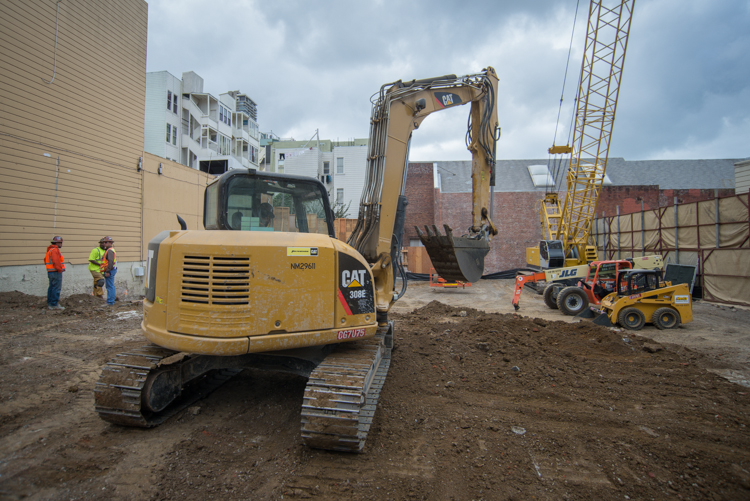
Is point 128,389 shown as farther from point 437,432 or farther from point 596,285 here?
point 596,285

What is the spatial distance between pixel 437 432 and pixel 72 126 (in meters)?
12.7

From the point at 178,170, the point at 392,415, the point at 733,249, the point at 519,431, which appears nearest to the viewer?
the point at 519,431

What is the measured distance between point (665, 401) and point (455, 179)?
2481 cm

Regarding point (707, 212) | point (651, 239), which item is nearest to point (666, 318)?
point (707, 212)

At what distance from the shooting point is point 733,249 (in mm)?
12320

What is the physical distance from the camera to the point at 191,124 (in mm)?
33656

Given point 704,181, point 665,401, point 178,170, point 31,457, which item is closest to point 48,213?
point 178,170

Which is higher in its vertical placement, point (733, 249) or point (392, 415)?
point (733, 249)

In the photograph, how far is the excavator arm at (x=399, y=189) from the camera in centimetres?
483

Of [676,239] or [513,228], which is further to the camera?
[513,228]

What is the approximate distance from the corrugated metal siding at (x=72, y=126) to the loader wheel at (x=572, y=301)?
1380 cm

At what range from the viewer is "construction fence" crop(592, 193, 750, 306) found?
475 inches

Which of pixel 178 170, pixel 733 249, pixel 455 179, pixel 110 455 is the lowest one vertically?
pixel 110 455

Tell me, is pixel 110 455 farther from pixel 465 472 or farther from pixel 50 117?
pixel 50 117
